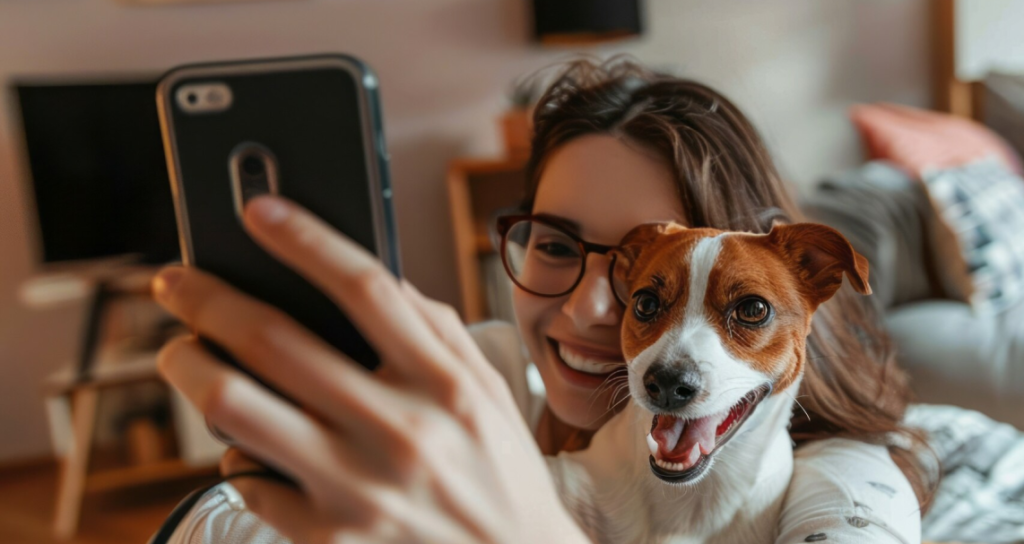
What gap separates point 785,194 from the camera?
1.05 ft

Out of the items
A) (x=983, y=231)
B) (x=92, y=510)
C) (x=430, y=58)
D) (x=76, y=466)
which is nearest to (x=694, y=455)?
(x=983, y=231)

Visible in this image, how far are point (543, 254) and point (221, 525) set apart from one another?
22 cm

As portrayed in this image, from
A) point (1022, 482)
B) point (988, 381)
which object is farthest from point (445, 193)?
point (1022, 482)

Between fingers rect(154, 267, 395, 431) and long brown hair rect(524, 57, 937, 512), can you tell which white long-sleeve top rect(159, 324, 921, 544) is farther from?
fingers rect(154, 267, 395, 431)

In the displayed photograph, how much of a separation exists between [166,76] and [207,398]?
4.8 inches

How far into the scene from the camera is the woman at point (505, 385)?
0.22m

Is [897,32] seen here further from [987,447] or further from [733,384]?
[733,384]

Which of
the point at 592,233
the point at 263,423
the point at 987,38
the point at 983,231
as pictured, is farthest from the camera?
the point at 987,38

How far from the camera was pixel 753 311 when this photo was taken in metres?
0.25

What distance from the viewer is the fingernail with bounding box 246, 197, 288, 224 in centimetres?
23

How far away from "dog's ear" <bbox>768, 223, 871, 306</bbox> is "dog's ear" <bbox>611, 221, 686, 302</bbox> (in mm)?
40

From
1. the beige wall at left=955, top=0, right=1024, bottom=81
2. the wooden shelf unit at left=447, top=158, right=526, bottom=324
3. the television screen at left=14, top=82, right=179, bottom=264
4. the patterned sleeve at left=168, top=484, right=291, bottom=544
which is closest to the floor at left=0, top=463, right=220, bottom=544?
the television screen at left=14, top=82, right=179, bottom=264

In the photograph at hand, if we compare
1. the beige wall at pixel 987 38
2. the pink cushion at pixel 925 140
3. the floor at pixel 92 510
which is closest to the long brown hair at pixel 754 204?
the pink cushion at pixel 925 140

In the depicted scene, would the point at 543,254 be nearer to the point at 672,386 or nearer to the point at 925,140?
the point at 672,386
